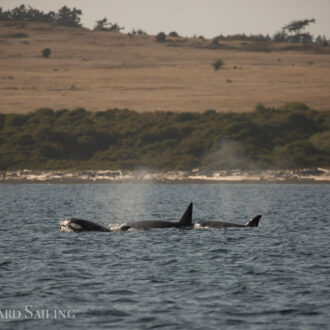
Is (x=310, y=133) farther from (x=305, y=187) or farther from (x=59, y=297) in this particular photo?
(x=59, y=297)

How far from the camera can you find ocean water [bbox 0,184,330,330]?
20.8m

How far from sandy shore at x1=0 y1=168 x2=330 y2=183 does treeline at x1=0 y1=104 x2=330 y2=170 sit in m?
2.90

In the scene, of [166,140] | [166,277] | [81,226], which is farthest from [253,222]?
[166,140]

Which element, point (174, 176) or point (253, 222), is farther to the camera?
point (174, 176)

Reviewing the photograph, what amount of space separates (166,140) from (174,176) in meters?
16.9

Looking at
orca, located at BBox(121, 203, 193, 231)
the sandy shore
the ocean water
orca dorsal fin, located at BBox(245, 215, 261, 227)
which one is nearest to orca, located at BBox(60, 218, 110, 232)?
the ocean water

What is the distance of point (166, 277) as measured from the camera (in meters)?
26.9

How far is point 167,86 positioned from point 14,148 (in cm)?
7509

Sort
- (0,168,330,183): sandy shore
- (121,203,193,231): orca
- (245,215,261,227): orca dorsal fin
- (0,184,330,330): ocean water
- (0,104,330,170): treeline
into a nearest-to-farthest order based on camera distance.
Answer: (0,184,330,330): ocean water
(121,203,193,231): orca
(245,215,261,227): orca dorsal fin
(0,168,330,183): sandy shore
(0,104,330,170): treeline

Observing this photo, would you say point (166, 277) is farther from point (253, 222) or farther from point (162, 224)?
point (253, 222)

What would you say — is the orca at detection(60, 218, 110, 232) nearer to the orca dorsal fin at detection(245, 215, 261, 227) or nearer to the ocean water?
the ocean water

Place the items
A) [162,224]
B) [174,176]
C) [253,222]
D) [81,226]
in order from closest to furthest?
[81,226]
[162,224]
[253,222]
[174,176]

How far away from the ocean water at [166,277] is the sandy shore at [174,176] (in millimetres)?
61125

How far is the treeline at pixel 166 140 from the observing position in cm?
11962
